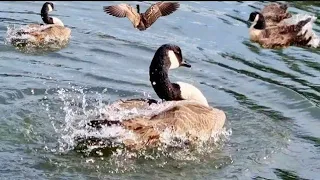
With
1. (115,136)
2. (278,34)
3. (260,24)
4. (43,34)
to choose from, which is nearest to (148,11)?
(43,34)

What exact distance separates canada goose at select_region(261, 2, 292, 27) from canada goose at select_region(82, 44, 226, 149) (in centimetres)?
660

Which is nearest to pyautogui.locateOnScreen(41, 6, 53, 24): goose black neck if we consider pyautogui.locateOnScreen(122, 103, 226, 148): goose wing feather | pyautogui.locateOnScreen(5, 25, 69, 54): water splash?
pyautogui.locateOnScreen(5, 25, 69, 54): water splash

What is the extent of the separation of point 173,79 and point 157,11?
5.29ft

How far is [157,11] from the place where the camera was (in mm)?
13195

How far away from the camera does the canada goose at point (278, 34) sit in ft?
46.5

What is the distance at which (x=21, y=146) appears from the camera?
8453mm

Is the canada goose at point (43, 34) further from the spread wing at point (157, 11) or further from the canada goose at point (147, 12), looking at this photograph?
the spread wing at point (157, 11)

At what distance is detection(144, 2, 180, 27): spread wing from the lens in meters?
13.1

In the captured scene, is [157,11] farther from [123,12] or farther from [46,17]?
[46,17]

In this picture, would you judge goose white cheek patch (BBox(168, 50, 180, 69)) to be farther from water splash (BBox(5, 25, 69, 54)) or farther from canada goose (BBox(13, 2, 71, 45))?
canada goose (BBox(13, 2, 71, 45))

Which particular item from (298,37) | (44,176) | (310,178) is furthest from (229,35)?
(44,176)

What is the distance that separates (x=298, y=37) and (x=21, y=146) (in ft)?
24.3

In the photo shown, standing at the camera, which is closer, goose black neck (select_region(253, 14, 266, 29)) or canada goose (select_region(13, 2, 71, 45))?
canada goose (select_region(13, 2, 71, 45))

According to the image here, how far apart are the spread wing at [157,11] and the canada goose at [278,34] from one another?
7.83ft
